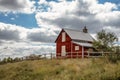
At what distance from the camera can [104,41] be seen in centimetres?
4731

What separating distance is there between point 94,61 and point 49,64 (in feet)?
22.2

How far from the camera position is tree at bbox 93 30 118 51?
45.4 metres

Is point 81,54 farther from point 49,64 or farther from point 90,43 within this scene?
point 49,64

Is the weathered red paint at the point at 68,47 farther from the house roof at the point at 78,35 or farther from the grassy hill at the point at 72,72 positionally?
the grassy hill at the point at 72,72

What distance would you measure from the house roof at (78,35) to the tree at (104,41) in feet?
12.9

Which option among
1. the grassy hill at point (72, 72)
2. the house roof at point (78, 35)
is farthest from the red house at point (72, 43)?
the grassy hill at point (72, 72)

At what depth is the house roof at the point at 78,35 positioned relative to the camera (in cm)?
4997

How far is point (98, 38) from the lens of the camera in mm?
48250

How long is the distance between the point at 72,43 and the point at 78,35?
3471mm

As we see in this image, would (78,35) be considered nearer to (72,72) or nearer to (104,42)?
(104,42)

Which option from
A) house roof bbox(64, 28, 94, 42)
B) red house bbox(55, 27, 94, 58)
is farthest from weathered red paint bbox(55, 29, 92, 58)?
house roof bbox(64, 28, 94, 42)

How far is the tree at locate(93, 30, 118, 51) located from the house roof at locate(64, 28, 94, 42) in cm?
394

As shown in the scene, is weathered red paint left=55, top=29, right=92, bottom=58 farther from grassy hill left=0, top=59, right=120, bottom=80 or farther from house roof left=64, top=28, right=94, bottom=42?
grassy hill left=0, top=59, right=120, bottom=80

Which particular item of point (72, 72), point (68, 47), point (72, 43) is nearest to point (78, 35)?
point (72, 43)
